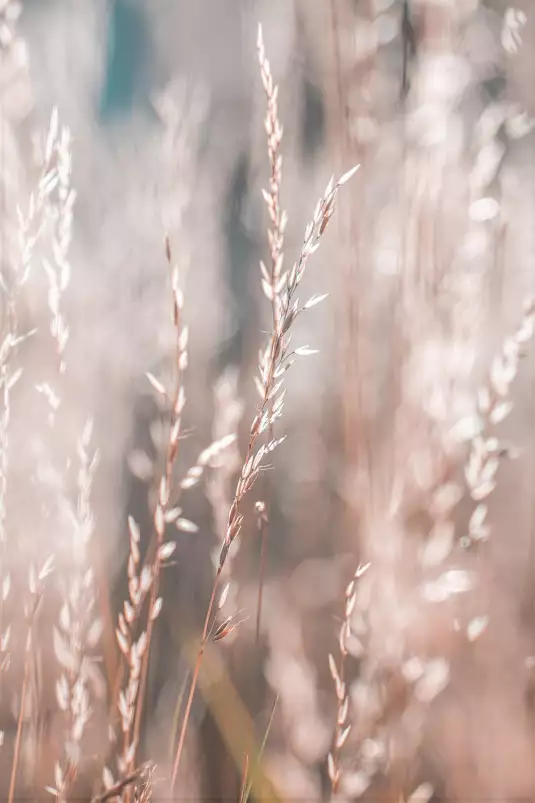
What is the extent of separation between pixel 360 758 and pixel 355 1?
873 millimetres

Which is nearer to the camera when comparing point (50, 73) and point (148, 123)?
point (50, 73)

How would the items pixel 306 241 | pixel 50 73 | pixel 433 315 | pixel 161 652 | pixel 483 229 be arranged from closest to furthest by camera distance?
pixel 306 241
pixel 433 315
pixel 483 229
pixel 50 73
pixel 161 652

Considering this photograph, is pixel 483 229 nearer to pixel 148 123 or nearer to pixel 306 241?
pixel 306 241

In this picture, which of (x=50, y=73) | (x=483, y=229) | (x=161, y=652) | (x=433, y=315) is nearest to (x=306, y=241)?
(x=433, y=315)

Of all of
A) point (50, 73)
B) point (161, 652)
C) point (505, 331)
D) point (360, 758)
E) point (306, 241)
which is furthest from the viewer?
point (161, 652)

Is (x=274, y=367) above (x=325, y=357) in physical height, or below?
above

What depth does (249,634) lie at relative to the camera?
4.32 ft

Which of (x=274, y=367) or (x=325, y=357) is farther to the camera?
(x=325, y=357)

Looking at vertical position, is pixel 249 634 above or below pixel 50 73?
below

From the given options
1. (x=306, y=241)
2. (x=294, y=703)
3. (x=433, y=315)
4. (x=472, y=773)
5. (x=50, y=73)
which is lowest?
(x=472, y=773)

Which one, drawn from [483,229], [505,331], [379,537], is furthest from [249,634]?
[483,229]

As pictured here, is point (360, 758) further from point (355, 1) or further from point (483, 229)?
point (355, 1)

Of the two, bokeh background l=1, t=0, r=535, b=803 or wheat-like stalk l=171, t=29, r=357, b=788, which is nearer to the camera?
wheat-like stalk l=171, t=29, r=357, b=788

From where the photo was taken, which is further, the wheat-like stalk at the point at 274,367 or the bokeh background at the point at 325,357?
the bokeh background at the point at 325,357
